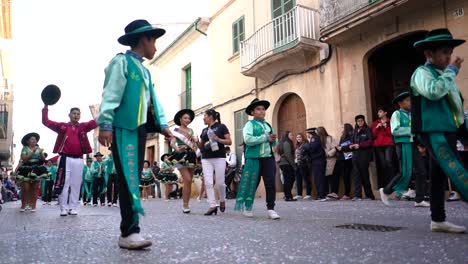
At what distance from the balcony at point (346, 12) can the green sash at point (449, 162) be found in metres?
7.11

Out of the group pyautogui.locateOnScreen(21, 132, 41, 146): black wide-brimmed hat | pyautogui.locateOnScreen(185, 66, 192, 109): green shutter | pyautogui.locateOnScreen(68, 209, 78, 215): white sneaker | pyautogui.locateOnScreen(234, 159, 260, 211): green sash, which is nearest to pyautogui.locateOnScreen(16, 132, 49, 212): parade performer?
pyautogui.locateOnScreen(21, 132, 41, 146): black wide-brimmed hat

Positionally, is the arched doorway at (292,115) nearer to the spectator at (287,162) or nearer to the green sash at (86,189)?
the spectator at (287,162)

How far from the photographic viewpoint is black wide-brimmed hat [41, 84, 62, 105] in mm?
7312

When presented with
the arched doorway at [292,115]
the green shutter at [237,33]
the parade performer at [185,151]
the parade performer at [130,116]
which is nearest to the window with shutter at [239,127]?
the arched doorway at [292,115]

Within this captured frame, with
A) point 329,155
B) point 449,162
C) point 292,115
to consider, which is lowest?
point 449,162

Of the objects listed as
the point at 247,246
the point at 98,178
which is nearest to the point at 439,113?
the point at 247,246

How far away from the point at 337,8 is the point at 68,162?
811 cm

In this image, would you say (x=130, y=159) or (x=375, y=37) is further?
(x=375, y=37)

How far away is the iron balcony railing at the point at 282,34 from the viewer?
43.8 ft

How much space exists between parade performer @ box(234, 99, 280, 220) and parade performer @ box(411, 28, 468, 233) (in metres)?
2.56

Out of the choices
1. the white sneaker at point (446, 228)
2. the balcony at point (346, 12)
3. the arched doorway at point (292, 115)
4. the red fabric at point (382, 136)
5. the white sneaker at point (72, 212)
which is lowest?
the white sneaker at point (446, 228)

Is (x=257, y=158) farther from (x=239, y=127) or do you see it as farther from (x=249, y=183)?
(x=239, y=127)

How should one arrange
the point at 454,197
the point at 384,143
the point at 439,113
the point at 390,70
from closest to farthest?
the point at 439,113 < the point at 454,197 < the point at 384,143 < the point at 390,70

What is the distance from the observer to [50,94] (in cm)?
736
